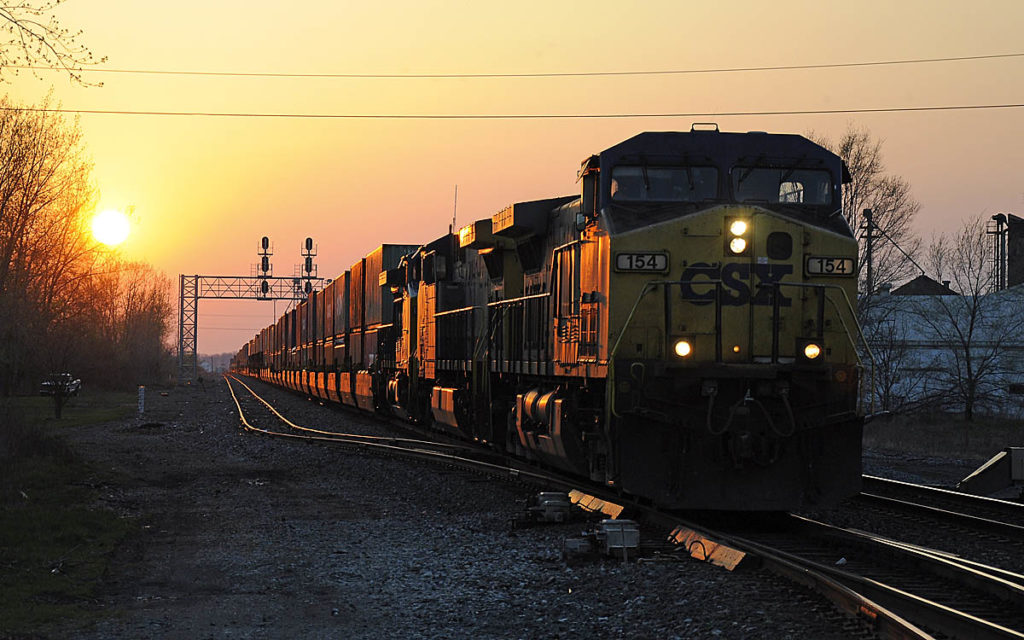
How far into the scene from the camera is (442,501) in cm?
1207

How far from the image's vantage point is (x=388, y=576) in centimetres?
794

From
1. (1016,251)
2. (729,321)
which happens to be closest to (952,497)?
(729,321)

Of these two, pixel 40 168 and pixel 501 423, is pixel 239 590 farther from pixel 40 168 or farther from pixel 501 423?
pixel 40 168

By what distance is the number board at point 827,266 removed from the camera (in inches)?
374

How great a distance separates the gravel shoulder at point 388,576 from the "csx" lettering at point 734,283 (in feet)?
7.94

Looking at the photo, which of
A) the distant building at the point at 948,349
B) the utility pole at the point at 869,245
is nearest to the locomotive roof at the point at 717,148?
the distant building at the point at 948,349

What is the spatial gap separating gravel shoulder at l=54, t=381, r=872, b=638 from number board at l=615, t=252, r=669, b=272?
2.42 m

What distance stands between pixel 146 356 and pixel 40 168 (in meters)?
49.4

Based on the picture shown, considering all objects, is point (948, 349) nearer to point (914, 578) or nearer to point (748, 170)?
point (748, 170)

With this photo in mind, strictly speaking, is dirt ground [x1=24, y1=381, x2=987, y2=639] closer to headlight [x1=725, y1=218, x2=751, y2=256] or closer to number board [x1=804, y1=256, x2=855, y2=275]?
headlight [x1=725, y1=218, x2=751, y2=256]

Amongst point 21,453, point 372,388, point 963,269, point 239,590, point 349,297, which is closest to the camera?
point 239,590

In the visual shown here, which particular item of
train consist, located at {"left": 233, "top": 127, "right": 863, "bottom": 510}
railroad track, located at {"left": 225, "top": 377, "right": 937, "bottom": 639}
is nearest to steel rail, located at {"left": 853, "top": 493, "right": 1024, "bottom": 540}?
train consist, located at {"left": 233, "top": 127, "right": 863, "bottom": 510}

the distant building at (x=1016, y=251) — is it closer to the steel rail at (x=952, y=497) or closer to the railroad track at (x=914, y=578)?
the steel rail at (x=952, y=497)

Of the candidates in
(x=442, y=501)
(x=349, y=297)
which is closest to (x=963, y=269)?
(x=349, y=297)
